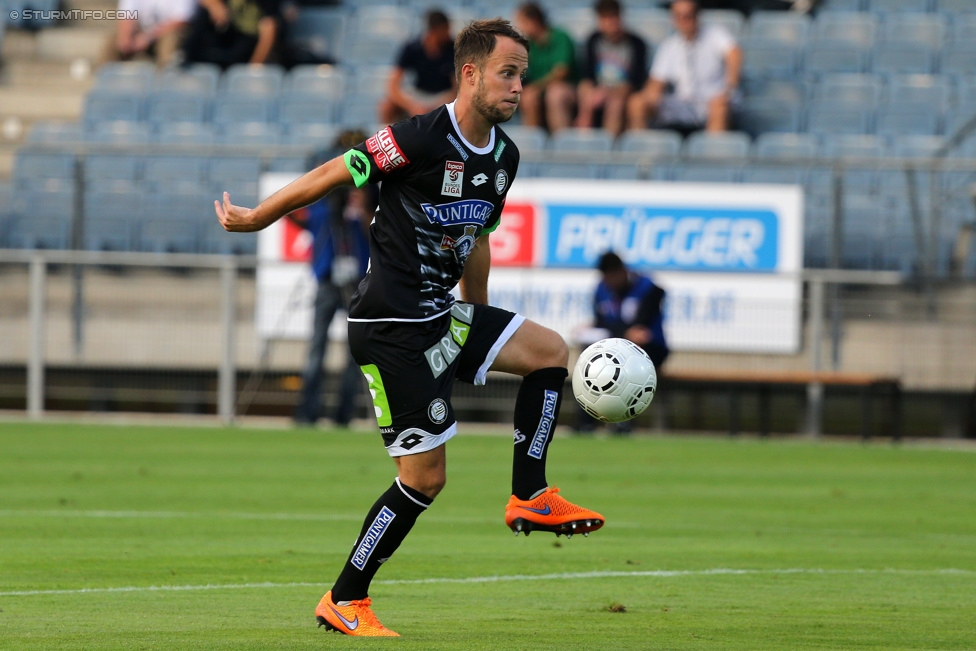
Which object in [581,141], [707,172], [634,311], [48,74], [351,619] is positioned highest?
[48,74]

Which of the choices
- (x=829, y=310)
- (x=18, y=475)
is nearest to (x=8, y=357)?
(x=18, y=475)

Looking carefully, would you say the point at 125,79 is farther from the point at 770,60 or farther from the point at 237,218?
the point at 237,218

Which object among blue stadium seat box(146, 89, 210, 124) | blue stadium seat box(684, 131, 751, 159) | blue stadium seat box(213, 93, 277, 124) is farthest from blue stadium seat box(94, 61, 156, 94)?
blue stadium seat box(684, 131, 751, 159)

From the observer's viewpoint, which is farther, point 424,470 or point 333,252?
point 333,252

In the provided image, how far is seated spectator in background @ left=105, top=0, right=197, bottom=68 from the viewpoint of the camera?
69.2 feet

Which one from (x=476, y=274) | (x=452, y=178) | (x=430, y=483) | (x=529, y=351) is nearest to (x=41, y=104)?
(x=476, y=274)

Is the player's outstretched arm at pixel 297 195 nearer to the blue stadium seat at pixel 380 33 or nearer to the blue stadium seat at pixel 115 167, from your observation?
the blue stadium seat at pixel 115 167

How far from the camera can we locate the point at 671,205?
16.9 meters

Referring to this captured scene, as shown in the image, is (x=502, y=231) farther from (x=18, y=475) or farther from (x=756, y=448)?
(x=18, y=475)

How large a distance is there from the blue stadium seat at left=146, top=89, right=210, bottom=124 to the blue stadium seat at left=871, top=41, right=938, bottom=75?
8876mm

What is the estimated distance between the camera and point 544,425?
6199mm

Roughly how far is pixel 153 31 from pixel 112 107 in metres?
1.59

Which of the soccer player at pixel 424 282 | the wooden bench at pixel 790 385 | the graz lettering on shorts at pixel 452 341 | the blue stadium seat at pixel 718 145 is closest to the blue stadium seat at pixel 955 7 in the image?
the blue stadium seat at pixel 718 145

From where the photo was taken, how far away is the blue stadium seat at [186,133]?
64.5 ft
